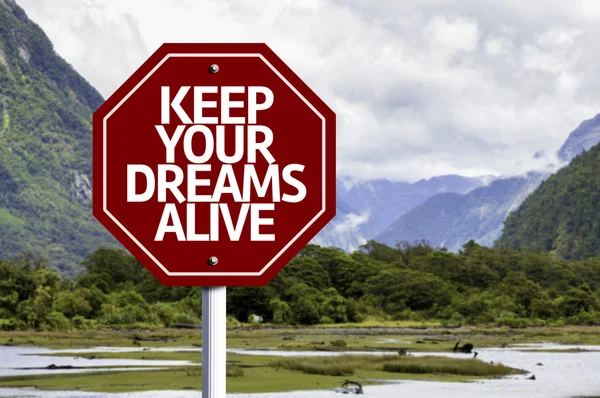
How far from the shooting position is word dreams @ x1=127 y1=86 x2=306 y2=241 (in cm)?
451

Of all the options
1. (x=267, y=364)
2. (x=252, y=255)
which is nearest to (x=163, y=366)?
(x=267, y=364)

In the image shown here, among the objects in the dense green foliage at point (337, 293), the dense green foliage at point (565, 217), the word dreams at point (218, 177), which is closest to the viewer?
the word dreams at point (218, 177)

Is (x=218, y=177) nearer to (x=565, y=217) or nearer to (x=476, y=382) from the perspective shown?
(x=476, y=382)

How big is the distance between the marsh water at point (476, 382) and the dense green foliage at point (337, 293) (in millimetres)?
25614

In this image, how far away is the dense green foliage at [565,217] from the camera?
505 ft

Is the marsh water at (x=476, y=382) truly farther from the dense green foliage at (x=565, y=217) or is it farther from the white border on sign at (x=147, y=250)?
the dense green foliage at (x=565, y=217)

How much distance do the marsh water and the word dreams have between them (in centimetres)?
2865

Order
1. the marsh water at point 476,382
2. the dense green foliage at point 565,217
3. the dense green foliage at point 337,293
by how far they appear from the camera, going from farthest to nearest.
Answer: the dense green foliage at point 565,217, the dense green foliage at point 337,293, the marsh water at point 476,382

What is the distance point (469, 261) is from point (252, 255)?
10760 cm

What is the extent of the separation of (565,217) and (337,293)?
76408 mm

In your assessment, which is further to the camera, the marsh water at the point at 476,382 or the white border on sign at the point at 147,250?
the marsh water at the point at 476,382

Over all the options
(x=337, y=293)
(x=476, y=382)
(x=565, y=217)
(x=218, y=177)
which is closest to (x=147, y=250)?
(x=218, y=177)

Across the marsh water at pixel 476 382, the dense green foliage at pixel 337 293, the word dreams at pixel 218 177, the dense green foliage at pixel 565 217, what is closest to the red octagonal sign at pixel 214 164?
the word dreams at pixel 218 177

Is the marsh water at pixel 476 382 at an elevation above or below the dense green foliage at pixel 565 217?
below
